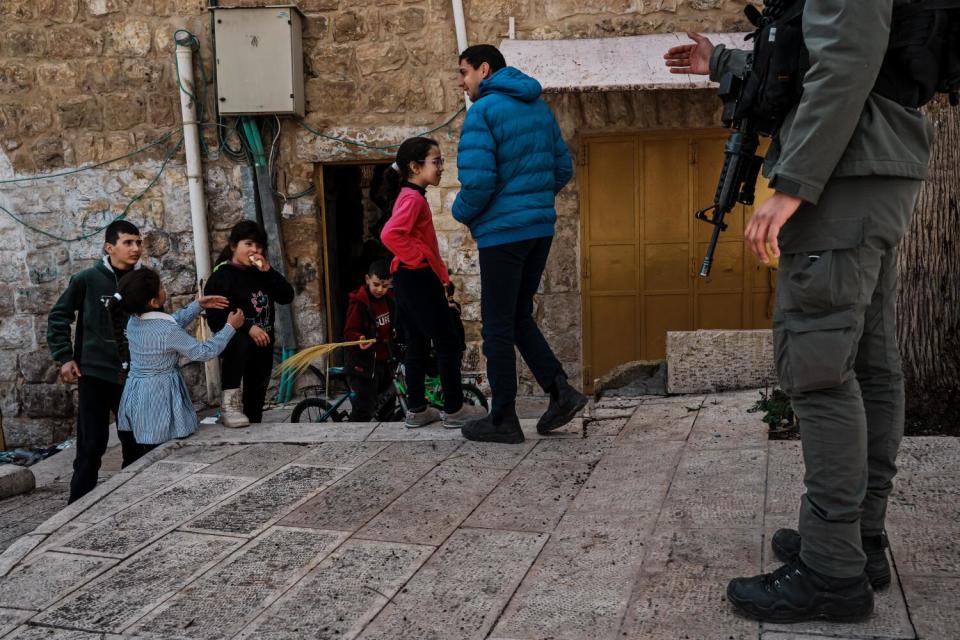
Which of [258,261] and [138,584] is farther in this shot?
[258,261]

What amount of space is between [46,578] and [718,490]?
2442mm

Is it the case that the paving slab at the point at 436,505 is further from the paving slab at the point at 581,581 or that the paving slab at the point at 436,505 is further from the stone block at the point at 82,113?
the stone block at the point at 82,113

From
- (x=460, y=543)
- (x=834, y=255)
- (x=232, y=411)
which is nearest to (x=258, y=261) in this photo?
(x=232, y=411)

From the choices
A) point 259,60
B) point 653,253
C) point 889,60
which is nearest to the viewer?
point 889,60

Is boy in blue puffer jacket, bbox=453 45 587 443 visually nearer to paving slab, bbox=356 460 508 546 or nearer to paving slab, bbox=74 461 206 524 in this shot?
paving slab, bbox=356 460 508 546

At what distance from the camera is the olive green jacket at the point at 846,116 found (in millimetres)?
2143

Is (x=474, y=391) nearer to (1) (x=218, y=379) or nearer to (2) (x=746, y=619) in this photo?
(1) (x=218, y=379)

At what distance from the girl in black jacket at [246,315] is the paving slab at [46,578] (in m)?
2.11

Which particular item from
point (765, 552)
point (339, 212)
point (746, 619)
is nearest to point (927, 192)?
point (765, 552)

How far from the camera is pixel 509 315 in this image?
441 cm

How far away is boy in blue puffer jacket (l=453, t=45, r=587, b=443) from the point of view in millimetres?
4277

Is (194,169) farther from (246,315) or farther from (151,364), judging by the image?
(151,364)

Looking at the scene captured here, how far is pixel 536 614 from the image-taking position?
8.43ft

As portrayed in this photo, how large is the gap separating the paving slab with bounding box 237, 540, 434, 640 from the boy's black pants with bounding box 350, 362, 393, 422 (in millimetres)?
2964
